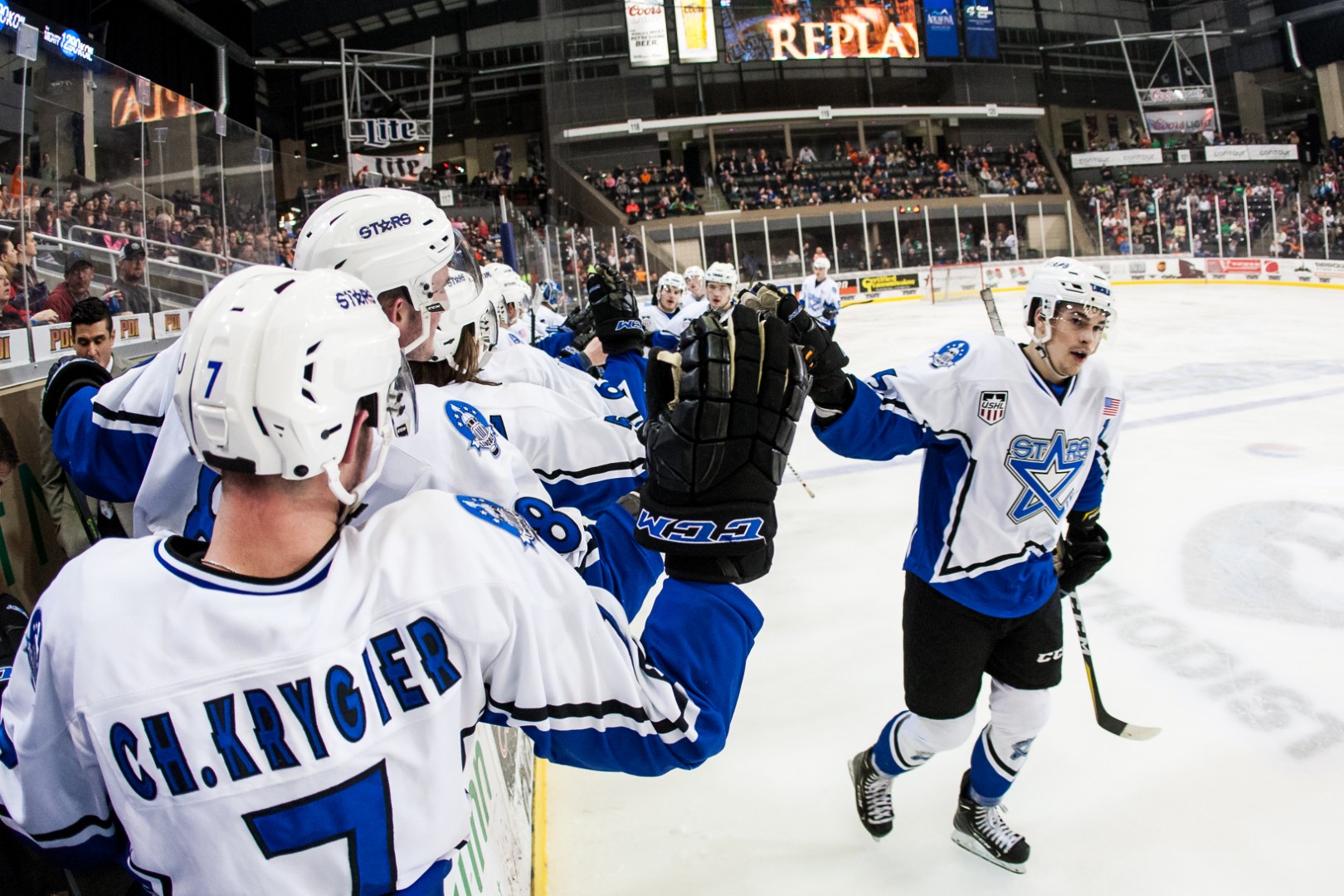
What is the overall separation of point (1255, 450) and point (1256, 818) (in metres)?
4.22

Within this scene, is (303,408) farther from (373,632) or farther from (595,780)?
(595,780)

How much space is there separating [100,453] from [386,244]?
671 millimetres

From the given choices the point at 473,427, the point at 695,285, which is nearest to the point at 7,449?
the point at 473,427

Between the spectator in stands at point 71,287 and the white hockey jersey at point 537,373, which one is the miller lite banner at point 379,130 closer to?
the spectator in stands at point 71,287

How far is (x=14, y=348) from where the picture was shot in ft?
8.98

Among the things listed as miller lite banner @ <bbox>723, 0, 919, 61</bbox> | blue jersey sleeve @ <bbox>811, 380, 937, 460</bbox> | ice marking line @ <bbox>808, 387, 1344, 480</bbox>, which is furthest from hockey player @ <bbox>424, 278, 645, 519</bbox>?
miller lite banner @ <bbox>723, 0, 919, 61</bbox>

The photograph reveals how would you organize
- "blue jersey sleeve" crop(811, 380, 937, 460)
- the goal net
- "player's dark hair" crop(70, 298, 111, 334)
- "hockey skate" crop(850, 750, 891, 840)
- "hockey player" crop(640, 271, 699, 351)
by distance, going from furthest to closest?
the goal net → "hockey player" crop(640, 271, 699, 351) → "hockey skate" crop(850, 750, 891, 840) → "player's dark hair" crop(70, 298, 111, 334) → "blue jersey sleeve" crop(811, 380, 937, 460)

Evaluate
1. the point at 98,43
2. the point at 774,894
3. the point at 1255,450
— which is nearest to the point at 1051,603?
the point at 774,894

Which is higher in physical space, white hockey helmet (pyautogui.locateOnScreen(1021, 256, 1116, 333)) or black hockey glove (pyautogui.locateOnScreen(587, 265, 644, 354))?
black hockey glove (pyautogui.locateOnScreen(587, 265, 644, 354))

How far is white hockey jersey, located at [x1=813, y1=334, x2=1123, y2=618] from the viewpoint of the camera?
8.08ft

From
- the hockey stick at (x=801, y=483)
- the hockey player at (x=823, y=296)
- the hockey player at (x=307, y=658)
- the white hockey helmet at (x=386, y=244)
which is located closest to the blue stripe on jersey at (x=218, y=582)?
the hockey player at (x=307, y=658)

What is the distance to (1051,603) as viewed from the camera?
8.34ft

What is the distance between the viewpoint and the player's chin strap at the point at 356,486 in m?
0.92

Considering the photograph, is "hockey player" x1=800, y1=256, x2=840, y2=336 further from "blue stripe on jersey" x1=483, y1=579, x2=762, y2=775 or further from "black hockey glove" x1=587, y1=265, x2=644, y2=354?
"blue stripe on jersey" x1=483, y1=579, x2=762, y2=775
